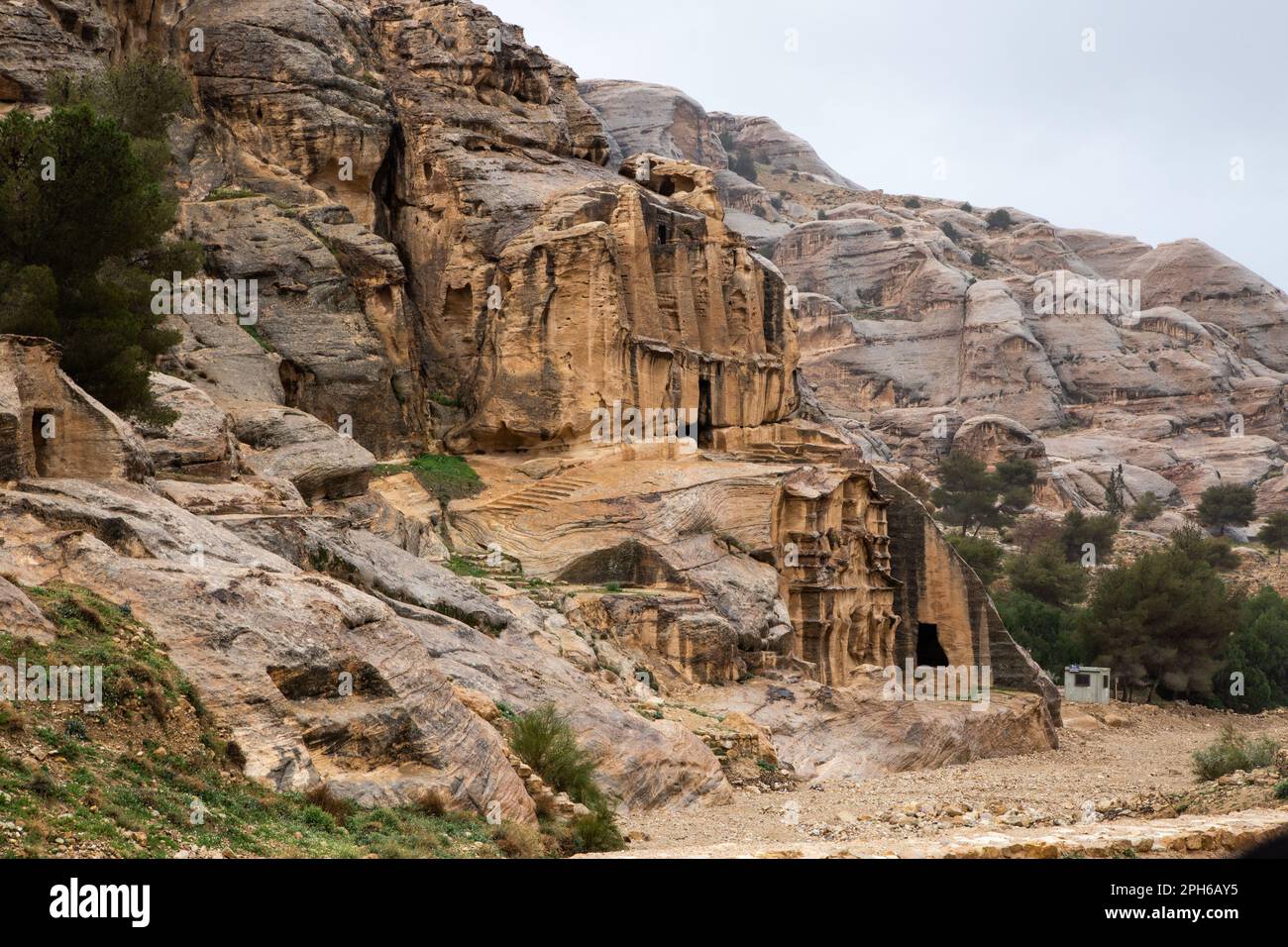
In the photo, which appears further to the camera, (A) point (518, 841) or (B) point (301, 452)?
(B) point (301, 452)

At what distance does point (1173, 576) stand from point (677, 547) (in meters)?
25.4

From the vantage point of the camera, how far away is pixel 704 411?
134 ft

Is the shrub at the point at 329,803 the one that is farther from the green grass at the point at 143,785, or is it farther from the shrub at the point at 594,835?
the shrub at the point at 594,835

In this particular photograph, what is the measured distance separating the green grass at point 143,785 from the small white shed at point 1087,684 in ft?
122

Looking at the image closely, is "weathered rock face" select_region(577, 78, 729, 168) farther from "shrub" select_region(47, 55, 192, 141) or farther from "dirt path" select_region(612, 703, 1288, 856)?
"dirt path" select_region(612, 703, 1288, 856)

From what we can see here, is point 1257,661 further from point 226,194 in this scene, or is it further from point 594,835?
point 594,835

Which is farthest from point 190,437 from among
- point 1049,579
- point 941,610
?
point 1049,579

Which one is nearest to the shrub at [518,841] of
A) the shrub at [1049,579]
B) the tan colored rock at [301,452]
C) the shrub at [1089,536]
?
the tan colored rock at [301,452]

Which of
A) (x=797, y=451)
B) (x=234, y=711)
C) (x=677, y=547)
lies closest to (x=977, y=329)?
(x=797, y=451)

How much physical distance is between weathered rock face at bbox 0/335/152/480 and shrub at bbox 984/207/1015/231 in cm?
12736

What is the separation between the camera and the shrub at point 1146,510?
3044 inches

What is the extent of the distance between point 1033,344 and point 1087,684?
180ft

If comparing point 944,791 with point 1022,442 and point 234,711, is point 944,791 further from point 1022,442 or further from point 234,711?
point 1022,442

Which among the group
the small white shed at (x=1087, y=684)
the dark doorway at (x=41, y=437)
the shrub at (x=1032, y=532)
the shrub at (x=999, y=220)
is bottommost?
the small white shed at (x=1087, y=684)
